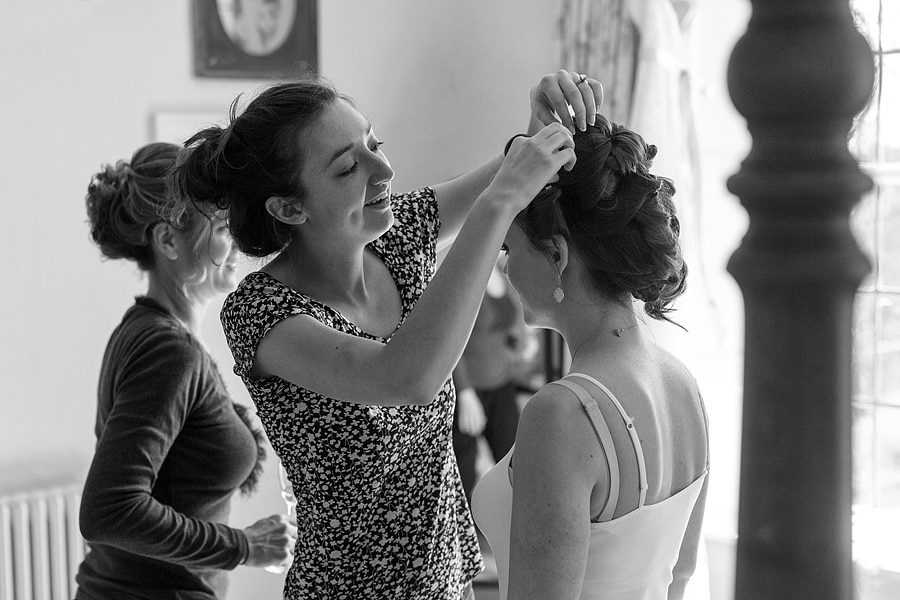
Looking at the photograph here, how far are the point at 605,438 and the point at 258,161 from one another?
663 millimetres

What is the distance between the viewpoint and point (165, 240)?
179cm

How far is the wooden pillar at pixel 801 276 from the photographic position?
480 mm

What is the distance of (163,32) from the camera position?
3246 millimetres

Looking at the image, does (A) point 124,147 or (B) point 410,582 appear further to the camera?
(A) point 124,147

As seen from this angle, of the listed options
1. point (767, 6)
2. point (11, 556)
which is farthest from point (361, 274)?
point (11, 556)

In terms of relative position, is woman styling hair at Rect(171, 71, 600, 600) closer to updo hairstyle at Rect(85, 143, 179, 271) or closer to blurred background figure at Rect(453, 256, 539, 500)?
updo hairstyle at Rect(85, 143, 179, 271)

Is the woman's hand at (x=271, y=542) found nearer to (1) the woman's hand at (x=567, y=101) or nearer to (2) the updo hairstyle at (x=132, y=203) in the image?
(2) the updo hairstyle at (x=132, y=203)

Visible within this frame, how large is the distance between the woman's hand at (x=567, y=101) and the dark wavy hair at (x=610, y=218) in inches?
1.3

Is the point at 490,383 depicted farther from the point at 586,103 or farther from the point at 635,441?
the point at 635,441

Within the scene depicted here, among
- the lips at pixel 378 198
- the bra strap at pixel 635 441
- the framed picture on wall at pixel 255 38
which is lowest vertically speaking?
the bra strap at pixel 635 441

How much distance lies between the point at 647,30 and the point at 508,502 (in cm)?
244

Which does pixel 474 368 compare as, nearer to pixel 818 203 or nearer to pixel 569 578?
pixel 569 578

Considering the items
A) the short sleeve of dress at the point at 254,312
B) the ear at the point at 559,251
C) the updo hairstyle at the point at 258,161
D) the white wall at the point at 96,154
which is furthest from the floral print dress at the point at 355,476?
the white wall at the point at 96,154

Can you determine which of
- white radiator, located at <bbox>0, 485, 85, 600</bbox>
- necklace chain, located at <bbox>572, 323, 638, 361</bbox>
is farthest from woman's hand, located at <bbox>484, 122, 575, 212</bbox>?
white radiator, located at <bbox>0, 485, 85, 600</bbox>
